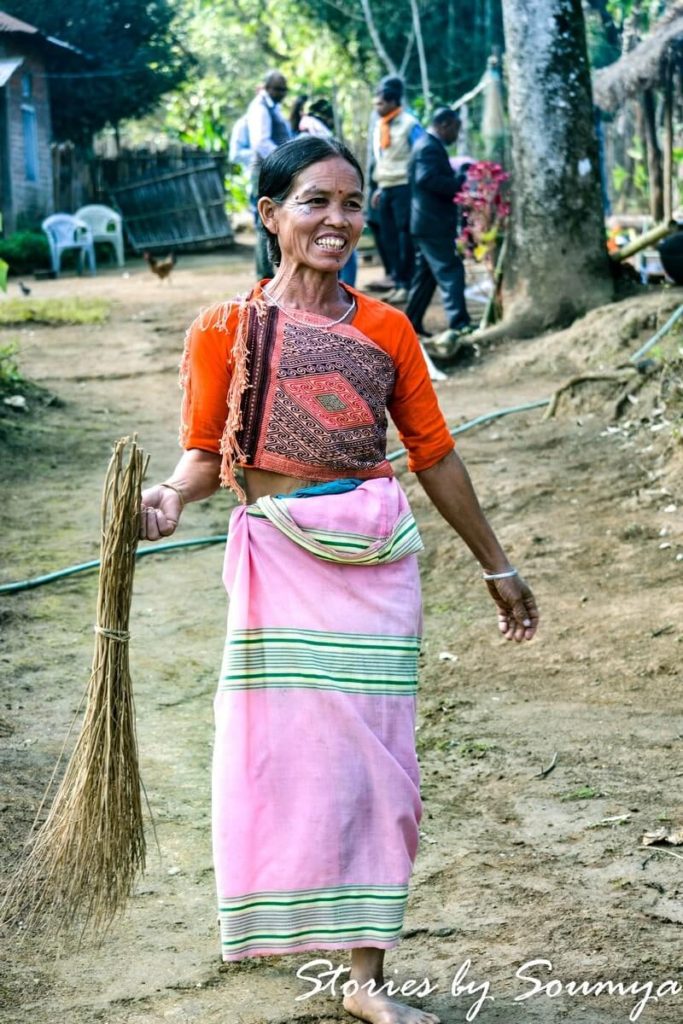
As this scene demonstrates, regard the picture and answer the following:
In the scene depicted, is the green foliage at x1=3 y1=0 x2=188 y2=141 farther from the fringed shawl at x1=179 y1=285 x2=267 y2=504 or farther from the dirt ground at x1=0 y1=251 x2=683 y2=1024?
the fringed shawl at x1=179 y1=285 x2=267 y2=504

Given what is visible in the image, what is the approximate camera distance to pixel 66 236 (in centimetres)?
1794

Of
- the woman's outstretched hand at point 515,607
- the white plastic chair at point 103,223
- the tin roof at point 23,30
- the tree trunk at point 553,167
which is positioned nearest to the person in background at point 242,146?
the tree trunk at point 553,167

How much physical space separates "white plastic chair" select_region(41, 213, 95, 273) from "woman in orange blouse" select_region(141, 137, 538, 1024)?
1575 centimetres

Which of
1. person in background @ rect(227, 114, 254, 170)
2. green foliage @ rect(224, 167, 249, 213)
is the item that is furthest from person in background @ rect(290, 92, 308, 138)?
green foliage @ rect(224, 167, 249, 213)

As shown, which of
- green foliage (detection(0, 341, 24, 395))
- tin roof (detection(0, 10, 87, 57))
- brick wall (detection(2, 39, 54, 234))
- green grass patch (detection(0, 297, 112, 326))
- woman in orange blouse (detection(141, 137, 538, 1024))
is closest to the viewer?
woman in orange blouse (detection(141, 137, 538, 1024))

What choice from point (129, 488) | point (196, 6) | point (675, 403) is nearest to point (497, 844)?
point (129, 488)

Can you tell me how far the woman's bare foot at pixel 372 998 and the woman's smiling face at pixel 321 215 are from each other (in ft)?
4.52

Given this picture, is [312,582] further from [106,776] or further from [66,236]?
[66,236]

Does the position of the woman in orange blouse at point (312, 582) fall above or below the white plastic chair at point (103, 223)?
above

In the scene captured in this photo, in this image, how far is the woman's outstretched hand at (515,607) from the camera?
2.84 m

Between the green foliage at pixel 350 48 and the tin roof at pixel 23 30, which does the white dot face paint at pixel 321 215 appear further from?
the tin roof at pixel 23 30

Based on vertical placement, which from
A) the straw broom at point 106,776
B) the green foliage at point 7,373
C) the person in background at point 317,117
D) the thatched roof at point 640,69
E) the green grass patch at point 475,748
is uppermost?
the thatched roof at point 640,69

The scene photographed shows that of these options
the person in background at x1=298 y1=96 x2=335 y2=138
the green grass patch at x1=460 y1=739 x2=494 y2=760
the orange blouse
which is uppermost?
the person in background at x1=298 y1=96 x2=335 y2=138

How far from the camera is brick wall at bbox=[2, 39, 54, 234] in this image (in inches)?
780
